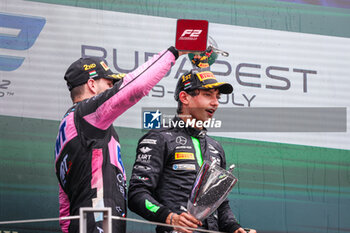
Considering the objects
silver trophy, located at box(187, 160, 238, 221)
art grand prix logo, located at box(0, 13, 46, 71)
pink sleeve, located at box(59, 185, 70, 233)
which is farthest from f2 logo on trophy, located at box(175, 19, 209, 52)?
art grand prix logo, located at box(0, 13, 46, 71)

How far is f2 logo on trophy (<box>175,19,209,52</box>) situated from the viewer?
8.04 ft

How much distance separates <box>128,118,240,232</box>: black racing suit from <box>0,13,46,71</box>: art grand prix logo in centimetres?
109

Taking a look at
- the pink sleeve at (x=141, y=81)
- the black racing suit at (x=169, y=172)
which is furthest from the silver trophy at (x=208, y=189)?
the pink sleeve at (x=141, y=81)

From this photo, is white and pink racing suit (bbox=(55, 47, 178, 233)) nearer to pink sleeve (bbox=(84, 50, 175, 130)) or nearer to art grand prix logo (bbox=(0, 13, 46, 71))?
pink sleeve (bbox=(84, 50, 175, 130))

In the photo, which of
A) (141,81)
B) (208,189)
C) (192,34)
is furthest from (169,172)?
(192,34)

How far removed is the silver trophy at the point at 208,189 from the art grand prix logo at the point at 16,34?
1542mm

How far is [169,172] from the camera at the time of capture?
3.16 meters

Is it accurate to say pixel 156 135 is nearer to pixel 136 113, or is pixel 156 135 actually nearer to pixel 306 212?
pixel 136 113

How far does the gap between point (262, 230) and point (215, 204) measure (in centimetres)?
118

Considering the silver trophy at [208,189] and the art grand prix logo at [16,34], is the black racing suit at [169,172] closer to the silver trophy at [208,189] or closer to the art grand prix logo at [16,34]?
the silver trophy at [208,189]

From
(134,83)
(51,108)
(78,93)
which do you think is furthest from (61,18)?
(134,83)

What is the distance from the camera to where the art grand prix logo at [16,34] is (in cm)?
380

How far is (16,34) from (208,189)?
169cm

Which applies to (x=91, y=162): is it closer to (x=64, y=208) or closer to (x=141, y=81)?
(x=64, y=208)
